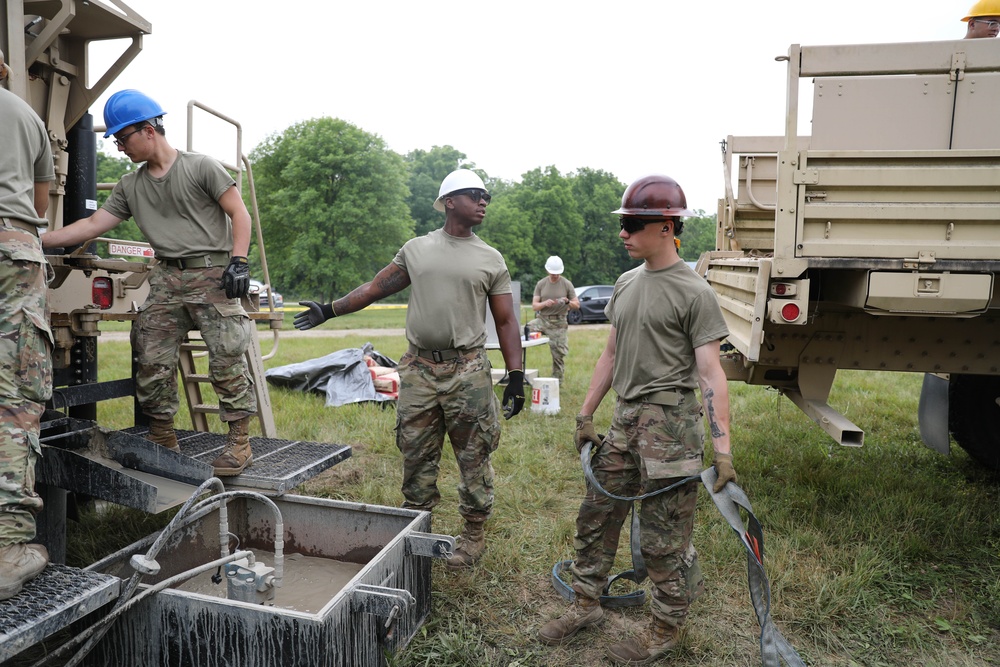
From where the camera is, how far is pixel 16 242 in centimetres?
237

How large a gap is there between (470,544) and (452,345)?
1.11m

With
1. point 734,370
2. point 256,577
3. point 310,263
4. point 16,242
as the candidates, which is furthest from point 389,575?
point 310,263

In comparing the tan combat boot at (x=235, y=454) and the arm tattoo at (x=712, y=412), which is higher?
the arm tattoo at (x=712, y=412)

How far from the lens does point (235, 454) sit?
3.45 m

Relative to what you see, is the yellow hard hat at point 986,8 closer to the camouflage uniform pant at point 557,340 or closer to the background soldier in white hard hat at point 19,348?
the background soldier in white hard hat at point 19,348

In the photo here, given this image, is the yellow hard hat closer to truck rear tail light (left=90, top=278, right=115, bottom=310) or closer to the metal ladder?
the metal ladder

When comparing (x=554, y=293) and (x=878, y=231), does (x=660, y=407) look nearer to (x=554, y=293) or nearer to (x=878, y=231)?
(x=878, y=231)

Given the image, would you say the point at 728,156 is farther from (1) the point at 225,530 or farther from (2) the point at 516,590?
(1) the point at 225,530

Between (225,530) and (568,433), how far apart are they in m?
4.13

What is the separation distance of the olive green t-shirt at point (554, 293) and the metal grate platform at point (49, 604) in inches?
316

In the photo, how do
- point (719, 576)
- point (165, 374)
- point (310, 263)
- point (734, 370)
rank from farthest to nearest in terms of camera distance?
point (310, 263), point (734, 370), point (719, 576), point (165, 374)

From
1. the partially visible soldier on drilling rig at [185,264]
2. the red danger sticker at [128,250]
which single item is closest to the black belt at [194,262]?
the partially visible soldier on drilling rig at [185,264]

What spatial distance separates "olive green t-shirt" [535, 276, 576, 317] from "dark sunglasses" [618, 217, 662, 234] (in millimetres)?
7034

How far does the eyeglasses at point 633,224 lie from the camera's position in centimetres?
290
